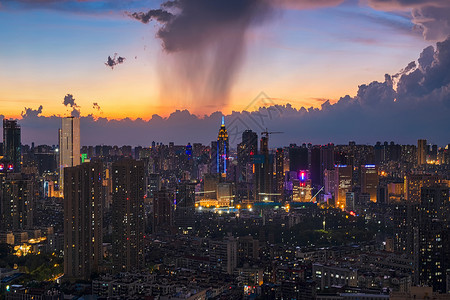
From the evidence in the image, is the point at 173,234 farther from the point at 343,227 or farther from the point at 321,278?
the point at 321,278

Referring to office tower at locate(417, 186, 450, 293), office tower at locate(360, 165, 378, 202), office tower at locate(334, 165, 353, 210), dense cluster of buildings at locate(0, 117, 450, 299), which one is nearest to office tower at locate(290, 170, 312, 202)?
dense cluster of buildings at locate(0, 117, 450, 299)

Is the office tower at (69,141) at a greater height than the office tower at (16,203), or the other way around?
the office tower at (69,141)

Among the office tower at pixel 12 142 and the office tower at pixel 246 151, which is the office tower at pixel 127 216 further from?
the office tower at pixel 12 142

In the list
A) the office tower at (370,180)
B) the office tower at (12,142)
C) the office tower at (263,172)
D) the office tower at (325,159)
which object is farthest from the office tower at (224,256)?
the office tower at (325,159)

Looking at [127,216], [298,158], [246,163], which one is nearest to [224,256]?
[127,216]

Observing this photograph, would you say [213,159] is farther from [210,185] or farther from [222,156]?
[210,185]

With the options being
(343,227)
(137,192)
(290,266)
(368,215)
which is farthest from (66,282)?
(368,215)
